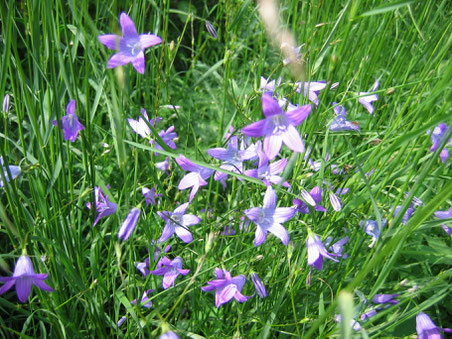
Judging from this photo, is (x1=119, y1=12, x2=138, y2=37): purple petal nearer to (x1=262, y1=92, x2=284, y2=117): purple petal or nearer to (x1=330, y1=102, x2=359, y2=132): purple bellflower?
(x1=262, y1=92, x2=284, y2=117): purple petal

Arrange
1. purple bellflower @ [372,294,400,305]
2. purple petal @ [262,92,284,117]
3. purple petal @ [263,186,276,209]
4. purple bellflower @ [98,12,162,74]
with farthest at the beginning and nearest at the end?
purple bellflower @ [372,294,400,305] < purple petal @ [263,186,276,209] < purple bellflower @ [98,12,162,74] < purple petal @ [262,92,284,117]

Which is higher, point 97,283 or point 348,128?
point 348,128

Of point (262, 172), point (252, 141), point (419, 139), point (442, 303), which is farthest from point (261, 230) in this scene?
point (442, 303)

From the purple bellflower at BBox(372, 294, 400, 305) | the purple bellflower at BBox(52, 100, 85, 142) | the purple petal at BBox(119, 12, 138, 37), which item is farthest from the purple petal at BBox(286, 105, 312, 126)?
the purple bellflower at BBox(372, 294, 400, 305)

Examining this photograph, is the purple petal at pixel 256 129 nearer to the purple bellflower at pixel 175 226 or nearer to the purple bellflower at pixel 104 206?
the purple bellflower at pixel 175 226

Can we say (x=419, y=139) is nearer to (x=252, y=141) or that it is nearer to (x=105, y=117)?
(x=252, y=141)

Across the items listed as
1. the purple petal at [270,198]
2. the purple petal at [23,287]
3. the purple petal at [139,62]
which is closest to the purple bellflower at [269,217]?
the purple petal at [270,198]

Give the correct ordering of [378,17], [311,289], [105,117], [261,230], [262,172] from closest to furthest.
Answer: [261,230], [262,172], [311,289], [378,17], [105,117]
